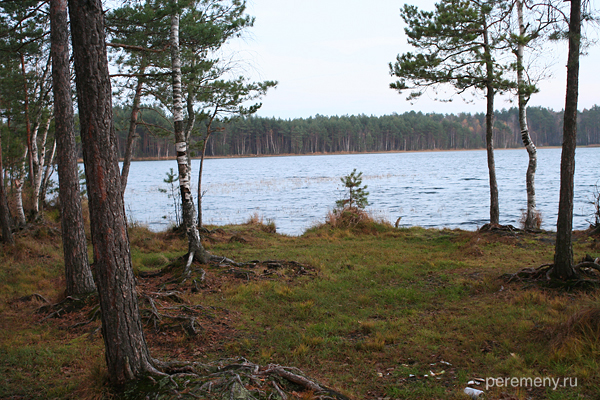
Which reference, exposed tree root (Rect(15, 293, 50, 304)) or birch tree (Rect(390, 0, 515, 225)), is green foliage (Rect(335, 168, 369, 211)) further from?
exposed tree root (Rect(15, 293, 50, 304))

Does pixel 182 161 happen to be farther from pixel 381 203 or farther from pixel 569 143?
pixel 381 203

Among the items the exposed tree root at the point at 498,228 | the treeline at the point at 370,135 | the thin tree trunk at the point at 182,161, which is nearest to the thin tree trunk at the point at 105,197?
the thin tree trunk at the point at 182,161

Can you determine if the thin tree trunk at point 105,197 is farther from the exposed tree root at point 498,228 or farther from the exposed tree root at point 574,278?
the exposed tree root at point 498,228

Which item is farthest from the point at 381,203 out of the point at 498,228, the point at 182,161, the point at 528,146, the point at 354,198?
the point at 182,161

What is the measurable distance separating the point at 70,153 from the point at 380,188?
99.9ft

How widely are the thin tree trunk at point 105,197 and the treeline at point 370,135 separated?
9408 centimetres

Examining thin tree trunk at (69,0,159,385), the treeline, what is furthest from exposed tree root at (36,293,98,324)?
the treeline

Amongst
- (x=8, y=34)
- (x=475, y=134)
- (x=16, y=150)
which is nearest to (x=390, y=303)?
(x=8, y=34)

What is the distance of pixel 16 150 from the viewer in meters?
16.4

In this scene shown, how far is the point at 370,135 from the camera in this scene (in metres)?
114

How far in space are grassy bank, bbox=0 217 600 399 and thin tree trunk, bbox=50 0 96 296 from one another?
76cm

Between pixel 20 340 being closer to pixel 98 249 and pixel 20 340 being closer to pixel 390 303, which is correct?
pixel 98 249

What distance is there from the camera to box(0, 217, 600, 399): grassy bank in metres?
4.54

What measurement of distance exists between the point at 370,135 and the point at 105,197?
374ft
